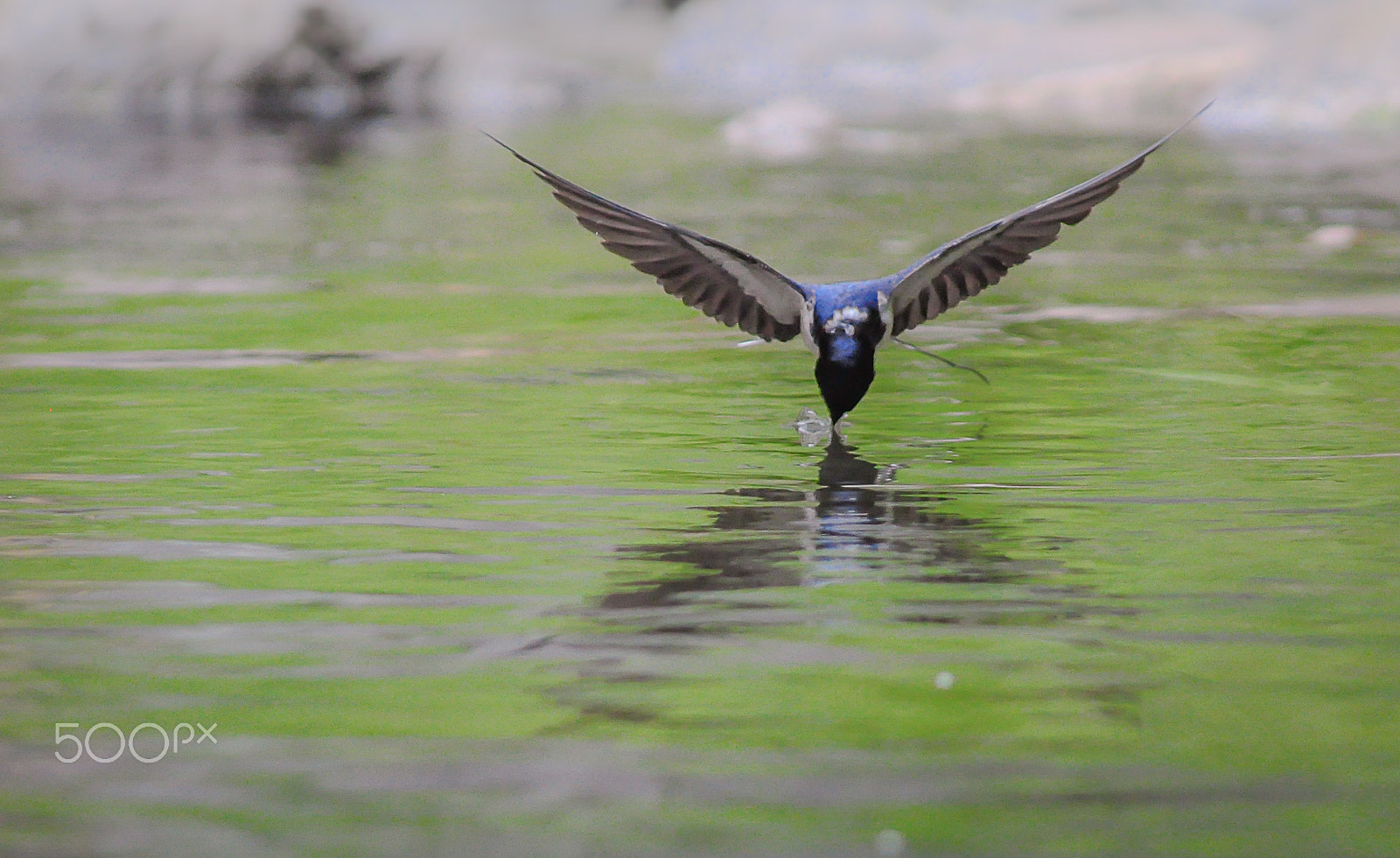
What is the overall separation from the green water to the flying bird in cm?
37

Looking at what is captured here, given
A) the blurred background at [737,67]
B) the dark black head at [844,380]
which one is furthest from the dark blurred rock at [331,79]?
the dark black head at [844,380]

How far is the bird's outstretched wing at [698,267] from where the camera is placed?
255 inches

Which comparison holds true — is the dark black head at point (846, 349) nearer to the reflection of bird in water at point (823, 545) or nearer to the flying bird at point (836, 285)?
the flying bird at point (836, 285)

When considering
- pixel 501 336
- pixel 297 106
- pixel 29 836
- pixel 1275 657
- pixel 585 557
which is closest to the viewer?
pixel 29 836

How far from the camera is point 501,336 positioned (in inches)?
376

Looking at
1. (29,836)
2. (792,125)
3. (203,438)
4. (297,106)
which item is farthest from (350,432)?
(297,106)

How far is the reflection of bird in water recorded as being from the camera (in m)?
4.88

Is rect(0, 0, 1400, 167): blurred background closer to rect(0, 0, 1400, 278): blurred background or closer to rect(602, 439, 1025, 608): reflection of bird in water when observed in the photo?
rect(0, 0, 1400, 278): blurred background

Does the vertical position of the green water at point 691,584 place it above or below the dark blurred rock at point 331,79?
below

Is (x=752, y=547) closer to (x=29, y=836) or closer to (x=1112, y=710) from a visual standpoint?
(x=1112, y=710)

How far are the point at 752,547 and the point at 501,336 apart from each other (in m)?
4.50

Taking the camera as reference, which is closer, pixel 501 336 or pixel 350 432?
pixel 350 432

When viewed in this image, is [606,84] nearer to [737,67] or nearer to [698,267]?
[737,67]

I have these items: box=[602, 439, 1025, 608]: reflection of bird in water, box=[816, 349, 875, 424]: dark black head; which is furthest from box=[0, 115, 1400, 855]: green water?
box=[816, 349, 875, 424]: dark black head
